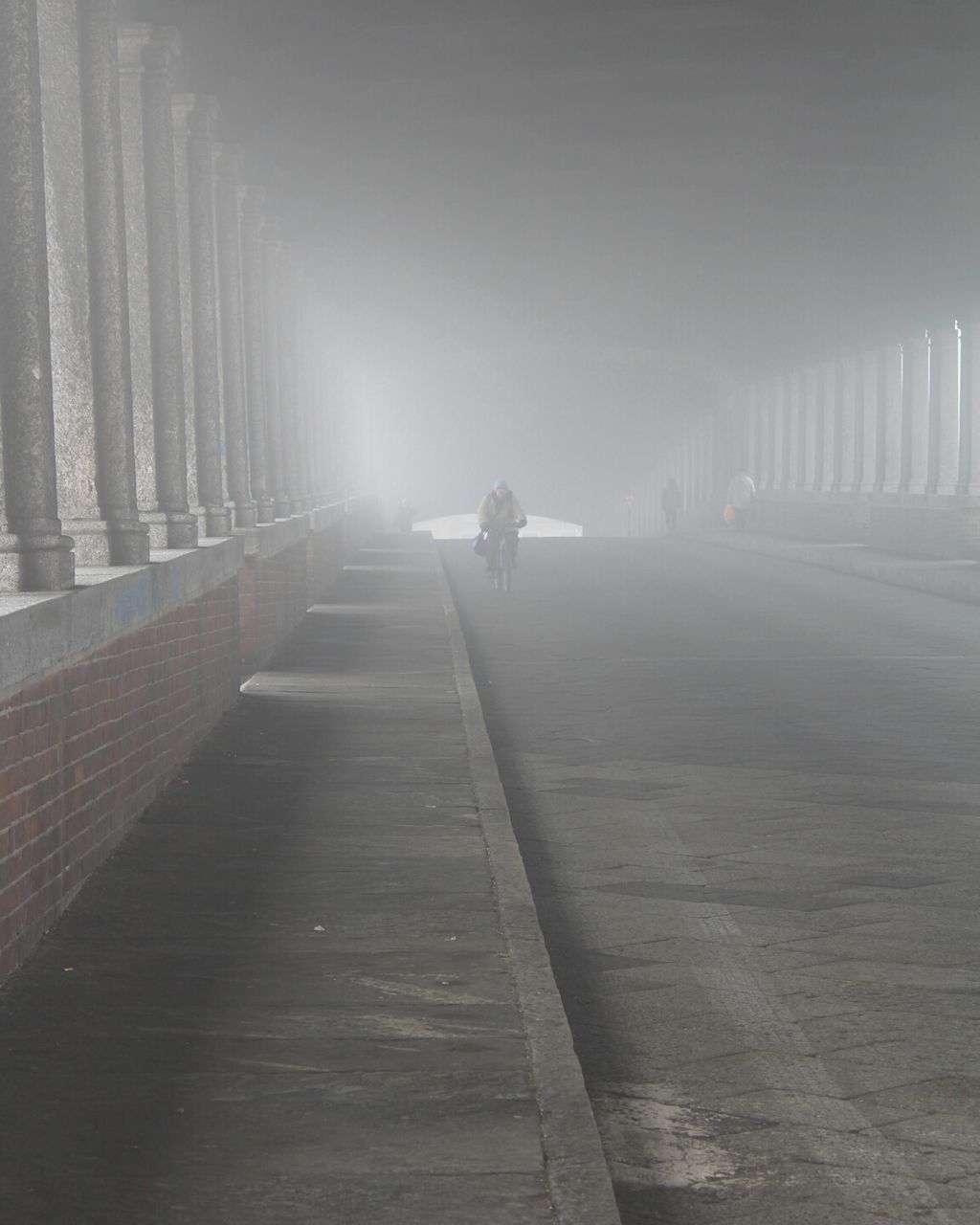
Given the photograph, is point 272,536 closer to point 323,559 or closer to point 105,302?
point 105,302

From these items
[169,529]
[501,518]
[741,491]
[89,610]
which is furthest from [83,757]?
[741,491]

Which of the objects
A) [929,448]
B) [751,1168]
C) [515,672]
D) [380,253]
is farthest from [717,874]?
[929,448]

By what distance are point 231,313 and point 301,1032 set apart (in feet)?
43.3

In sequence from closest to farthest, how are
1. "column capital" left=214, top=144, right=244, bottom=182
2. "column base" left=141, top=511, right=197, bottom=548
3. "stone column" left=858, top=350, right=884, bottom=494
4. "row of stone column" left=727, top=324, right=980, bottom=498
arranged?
"column base" left=141, top=511, right=197, bottom=548 → "column capital" left=214, top=144, right=244, bottom=182 → "row of stone column" left=727, top=324, right=980, bottom=498 → "stone column" left=858, top=350, right=884, bottom=494

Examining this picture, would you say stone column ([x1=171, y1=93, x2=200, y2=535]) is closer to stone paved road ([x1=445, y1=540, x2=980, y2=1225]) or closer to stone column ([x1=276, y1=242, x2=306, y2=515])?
stone paved road ([x1=445, y1=540, x2=980, y2=1225])

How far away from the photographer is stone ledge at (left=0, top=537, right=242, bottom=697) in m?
5.46

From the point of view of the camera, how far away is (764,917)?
22.3 feet

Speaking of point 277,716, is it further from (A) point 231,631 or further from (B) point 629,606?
(B) point 629,606

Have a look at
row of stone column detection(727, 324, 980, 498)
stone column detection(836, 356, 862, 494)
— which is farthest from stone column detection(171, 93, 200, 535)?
stone column detection(836, 356, 862, 494)

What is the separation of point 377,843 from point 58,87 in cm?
378

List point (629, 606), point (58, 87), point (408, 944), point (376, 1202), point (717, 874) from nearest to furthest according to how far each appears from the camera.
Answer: point (376, 1202), point (408, 944), point (717, 874), point (58, 87), point (629, 606)

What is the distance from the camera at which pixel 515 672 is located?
1555cm

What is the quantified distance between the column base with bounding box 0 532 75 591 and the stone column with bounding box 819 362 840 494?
41.9 m

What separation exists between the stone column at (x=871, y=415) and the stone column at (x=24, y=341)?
36.2m
